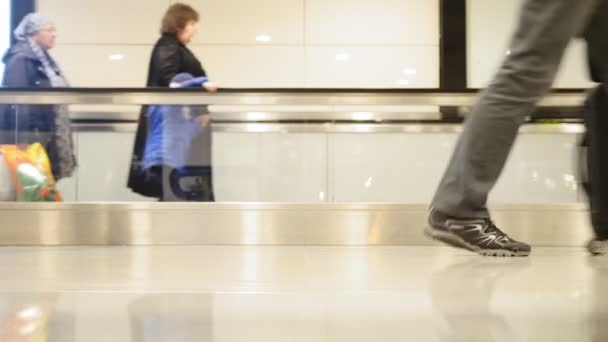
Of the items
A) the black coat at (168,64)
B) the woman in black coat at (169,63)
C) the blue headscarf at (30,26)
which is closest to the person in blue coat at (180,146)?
the woman in black coat at (169,63)

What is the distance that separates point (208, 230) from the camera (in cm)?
416

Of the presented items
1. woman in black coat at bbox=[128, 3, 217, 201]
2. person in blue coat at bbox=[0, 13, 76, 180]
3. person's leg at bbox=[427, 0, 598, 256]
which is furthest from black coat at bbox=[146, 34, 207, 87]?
person's leg at bbox=[427, 0, 598, 256]

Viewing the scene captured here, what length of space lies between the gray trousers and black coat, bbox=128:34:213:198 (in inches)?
107

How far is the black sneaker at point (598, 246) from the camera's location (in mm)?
2825

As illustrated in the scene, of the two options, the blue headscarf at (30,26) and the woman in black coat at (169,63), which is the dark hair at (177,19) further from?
the blue headscarf at (30,26)

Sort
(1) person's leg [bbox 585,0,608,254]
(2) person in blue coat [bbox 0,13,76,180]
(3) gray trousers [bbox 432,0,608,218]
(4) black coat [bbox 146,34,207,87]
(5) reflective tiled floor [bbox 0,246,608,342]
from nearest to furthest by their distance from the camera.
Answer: (5) reflective tiled floor [bbox 0,246,608,342]
(3) gray trousers [bbox 432,0,608,218]
(1) person's leg [bbox 585,0,608,254]
(2) person in blue coat [bbox 0,13,76,180]
(4) black coat [bbox 146,34,207,87]

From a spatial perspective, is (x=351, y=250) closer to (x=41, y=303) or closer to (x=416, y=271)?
(x=416, y=271)

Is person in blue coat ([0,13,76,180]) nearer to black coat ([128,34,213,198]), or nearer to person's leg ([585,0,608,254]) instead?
black coat ([128,34,213,198])

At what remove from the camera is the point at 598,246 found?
2865 millimetres

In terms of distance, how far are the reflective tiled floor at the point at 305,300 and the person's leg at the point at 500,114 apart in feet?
0.59

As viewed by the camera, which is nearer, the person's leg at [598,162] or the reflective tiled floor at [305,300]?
the reflective tiled floor at [305,300]

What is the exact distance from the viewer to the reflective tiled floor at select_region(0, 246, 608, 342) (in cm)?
137

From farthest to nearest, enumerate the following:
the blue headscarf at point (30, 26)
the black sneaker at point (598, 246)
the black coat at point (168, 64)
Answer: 1. the blue headscarf at point (30, 26)
2. the black coat at point (168, 64)
3. the black sneaker at point (598, 246)

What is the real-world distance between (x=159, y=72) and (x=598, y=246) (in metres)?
3.34
